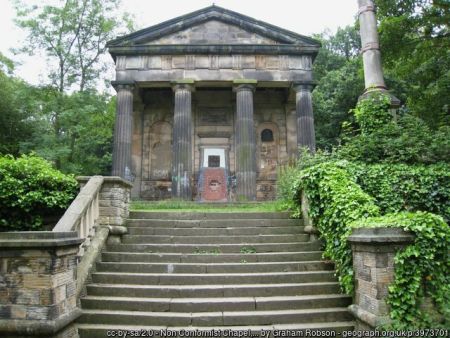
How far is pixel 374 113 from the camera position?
10539 mm

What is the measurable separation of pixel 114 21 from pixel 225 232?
912 inches

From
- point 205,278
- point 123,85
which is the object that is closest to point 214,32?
point 123,85

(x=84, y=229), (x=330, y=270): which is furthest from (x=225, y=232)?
(x=84, y=229)

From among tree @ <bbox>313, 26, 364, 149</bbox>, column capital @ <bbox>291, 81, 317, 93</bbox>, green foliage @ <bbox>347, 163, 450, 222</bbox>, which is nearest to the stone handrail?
green foliage @ <bbox>347, 163, 450, 222</bbox>

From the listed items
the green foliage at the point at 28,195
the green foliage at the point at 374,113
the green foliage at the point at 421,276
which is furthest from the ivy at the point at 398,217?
the green foliage at the point at 28,195

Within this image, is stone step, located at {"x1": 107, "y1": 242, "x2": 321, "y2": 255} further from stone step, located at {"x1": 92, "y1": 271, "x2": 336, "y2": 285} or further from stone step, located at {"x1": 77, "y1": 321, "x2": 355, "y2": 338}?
stone step, located at {"x1": 77, "y1": 321, "x2": 355, "y2": 338}

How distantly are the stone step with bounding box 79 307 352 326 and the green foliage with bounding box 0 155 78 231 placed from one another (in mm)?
3314

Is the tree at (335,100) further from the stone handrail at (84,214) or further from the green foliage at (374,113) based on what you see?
the stone handrail at (84,214)

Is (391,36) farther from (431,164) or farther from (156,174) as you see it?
(156,174)

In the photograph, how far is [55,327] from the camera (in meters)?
4.47

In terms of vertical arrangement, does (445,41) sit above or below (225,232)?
above

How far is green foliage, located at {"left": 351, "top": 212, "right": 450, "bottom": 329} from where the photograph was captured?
458 cm

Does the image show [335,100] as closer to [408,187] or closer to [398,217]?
[408,187]

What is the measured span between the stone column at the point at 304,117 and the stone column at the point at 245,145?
7.36 feet
